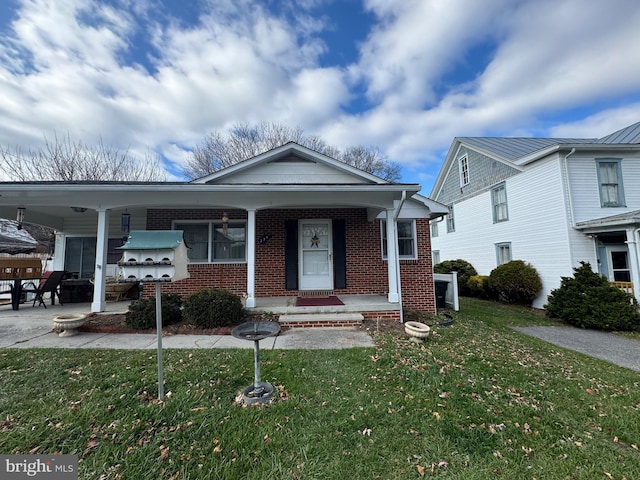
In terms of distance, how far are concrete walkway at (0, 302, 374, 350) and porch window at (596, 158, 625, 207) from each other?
10992mm

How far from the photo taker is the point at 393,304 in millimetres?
6305

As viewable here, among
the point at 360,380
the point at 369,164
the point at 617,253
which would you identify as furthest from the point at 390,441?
the point at 369,164

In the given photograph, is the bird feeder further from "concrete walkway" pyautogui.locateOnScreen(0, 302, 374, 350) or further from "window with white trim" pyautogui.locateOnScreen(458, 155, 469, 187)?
"window with white trim" pyautogui.locateOnScreen(458, 155, 469, 187)

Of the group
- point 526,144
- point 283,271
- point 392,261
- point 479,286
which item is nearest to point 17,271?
point 283,271

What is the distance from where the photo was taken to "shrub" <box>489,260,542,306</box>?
10531mm

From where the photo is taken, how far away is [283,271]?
7.82 metres

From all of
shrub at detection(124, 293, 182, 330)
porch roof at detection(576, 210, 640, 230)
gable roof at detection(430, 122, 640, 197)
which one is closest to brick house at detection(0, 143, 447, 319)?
shrub at detection(124, 293, 182, 330)

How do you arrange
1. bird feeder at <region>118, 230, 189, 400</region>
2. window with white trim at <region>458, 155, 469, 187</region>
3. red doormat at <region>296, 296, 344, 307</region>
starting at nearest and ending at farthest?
1. bird feeder at <region>118, 230, 189, 400</region>
2. red doormat at <region>296, 296, 344, 307</region>
3. window with white trim at <region>458, 155, 469, 187</region>

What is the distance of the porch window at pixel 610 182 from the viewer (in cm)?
964

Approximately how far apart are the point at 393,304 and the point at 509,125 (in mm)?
16104

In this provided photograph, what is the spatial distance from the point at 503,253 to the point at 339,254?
9.43 meters

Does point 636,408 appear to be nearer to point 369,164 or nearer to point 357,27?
point 357,27

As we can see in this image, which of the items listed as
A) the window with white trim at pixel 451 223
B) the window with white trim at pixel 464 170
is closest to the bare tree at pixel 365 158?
the window with white trim at pixel 451 223

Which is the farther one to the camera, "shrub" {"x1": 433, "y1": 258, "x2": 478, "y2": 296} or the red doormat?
"shrub" {"x1": 433, "y1": 258, "x2": 478, "y2": 296}
